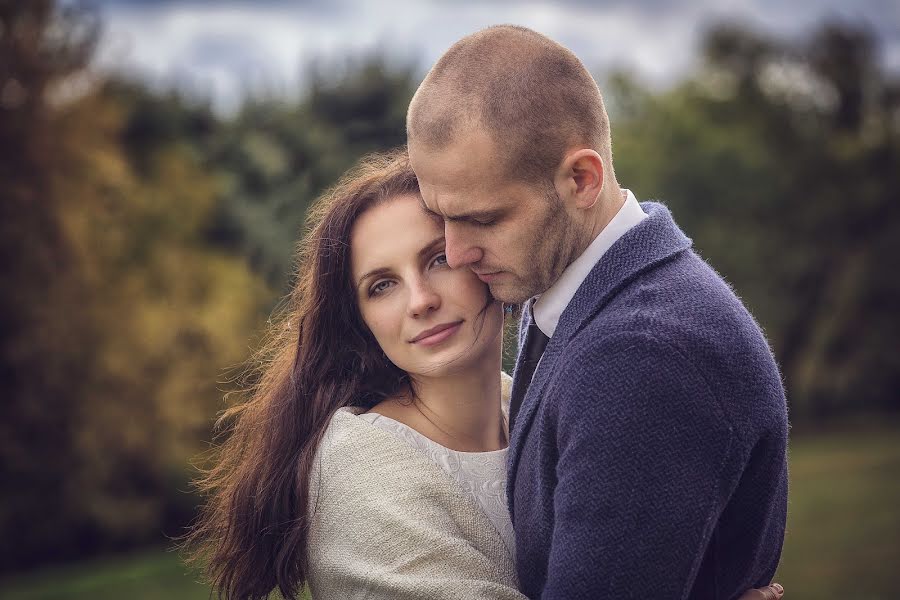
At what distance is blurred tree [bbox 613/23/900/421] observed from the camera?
25672 mm

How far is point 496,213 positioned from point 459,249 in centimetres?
19

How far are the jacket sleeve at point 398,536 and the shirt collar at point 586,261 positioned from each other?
1.95 feet

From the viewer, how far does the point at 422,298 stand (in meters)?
2.80

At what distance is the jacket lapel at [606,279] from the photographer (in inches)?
89.3

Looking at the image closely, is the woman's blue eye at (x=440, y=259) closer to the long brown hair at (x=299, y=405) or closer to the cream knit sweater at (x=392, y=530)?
the long brown hair at (x=299, y=405)

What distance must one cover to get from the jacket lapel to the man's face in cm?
16

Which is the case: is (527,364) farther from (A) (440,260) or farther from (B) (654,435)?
(B) (654,435)

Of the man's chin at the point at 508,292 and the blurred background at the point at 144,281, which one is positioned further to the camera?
the blurred background at the point at 144,281

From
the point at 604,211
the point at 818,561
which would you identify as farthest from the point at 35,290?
the point at 818,561

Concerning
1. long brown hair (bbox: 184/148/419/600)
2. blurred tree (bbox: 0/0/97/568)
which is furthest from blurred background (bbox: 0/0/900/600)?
long brown hair (bbox: 184/148/419/600)

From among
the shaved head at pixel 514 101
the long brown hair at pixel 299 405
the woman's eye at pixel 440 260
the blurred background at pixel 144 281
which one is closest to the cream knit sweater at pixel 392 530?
the long brown hair at pixel 299 405

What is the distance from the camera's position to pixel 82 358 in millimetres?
12359

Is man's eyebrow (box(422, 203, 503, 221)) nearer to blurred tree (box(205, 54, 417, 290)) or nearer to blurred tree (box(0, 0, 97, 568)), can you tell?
blurred tree (box(0, 0, 97, 568))

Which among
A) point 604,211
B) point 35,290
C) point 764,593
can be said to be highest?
point 604,211
